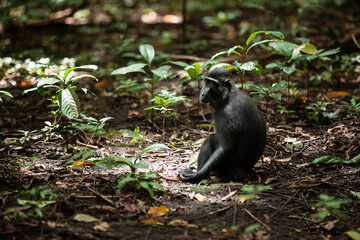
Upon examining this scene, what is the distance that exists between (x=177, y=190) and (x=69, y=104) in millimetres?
1733

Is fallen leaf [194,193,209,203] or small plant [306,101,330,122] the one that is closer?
fallen leaf [194,193,209,203]

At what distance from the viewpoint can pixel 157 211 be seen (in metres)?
3.78

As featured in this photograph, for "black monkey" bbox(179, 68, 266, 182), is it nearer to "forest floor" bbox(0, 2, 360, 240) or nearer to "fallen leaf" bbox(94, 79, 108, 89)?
"forest floor" bbox(0, 2, 360, 240)

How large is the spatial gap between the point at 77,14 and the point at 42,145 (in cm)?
821

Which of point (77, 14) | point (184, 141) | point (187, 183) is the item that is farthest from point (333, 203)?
point (77, 14)

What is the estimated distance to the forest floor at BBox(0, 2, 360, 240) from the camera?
11.4 feet

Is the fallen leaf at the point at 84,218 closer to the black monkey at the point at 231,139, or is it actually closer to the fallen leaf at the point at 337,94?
the black monkey at the point at 231,139

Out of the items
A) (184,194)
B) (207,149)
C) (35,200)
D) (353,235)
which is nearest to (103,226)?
(35,200)

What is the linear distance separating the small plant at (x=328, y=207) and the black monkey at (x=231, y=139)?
1062 millimetres

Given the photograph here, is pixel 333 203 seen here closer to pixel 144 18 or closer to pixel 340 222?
pixel 340 222

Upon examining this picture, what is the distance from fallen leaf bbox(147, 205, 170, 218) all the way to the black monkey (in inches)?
32.9

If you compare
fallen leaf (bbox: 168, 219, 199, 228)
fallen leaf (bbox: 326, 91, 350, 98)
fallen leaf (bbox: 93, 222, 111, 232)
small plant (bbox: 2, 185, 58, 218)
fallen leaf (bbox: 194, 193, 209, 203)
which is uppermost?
small plant (bbox: 2, 185, 58, 218)

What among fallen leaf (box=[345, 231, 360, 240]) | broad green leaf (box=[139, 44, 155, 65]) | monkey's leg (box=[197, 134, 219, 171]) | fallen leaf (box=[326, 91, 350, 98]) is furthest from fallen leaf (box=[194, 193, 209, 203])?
fallen leaf (box=[326, 91, 350, 98])

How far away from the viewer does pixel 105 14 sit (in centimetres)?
1496
